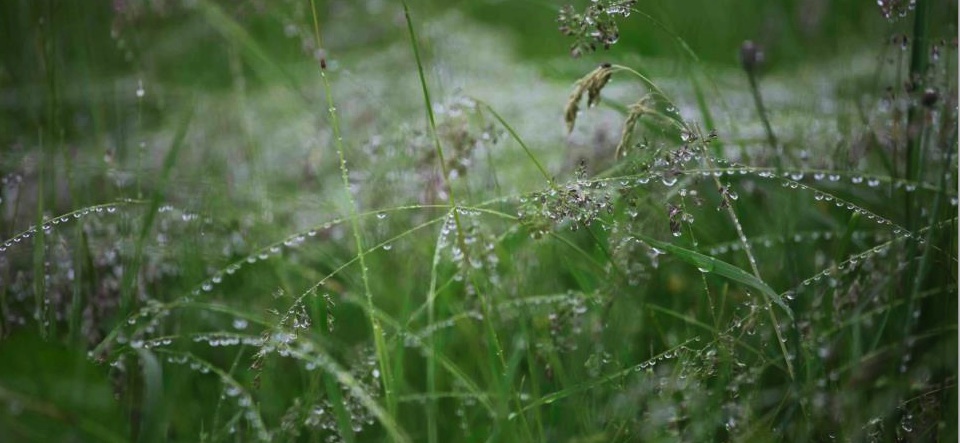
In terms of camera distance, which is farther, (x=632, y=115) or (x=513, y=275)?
(x=513, y=275)

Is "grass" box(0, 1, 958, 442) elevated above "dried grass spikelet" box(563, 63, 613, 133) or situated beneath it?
situated beneath

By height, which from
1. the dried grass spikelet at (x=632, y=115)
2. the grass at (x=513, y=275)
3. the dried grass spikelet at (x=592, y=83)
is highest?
the dried grass spikelet at (x=592, y=83)

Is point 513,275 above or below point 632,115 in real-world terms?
below

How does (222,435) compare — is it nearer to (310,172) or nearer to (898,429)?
(898,429)

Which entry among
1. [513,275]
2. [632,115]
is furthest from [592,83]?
[513,275]

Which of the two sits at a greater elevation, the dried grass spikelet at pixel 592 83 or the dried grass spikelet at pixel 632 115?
the dried grass spikelet at pixel 592 83

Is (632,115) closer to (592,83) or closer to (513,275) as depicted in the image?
(592,83)

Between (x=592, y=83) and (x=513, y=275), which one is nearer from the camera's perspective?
(x=592, y=83)

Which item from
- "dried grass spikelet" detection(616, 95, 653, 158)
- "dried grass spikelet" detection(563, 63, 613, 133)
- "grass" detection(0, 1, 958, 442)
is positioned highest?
"dried grass spikelet" detection(563, 63, 613, 133)
